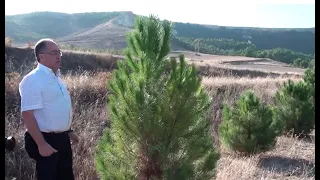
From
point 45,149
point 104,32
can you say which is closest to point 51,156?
point 45,149

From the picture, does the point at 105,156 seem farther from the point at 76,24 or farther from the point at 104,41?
the point at 76,24

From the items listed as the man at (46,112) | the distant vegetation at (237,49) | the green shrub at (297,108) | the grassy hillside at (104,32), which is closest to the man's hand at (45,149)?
the man at (46,112)

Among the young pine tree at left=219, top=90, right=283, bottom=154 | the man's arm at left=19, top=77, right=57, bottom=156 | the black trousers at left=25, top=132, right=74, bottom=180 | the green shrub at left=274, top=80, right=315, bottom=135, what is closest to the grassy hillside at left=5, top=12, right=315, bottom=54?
the green shrub at left=274, top=80, right=315, bottom=135

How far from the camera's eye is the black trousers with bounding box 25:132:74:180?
3779 mm

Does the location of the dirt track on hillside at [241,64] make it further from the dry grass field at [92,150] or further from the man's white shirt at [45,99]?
the man's white shirt at [45,99]

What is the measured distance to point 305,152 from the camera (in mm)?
8195

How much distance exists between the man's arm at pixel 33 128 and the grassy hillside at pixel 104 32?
1988 inches

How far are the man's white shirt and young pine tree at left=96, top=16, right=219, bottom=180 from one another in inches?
17.8

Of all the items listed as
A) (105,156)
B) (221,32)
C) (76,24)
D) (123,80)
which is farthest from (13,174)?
(76,24)

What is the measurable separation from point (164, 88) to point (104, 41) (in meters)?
54.9

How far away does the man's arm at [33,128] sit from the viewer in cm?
357

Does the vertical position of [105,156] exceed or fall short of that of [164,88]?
it falls short

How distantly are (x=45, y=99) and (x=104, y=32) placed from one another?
6416 centimetres

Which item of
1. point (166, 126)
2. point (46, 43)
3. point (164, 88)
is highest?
point (46, 43)
